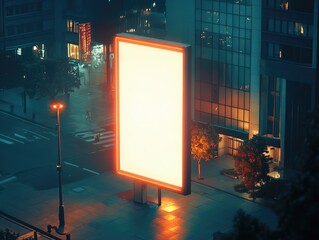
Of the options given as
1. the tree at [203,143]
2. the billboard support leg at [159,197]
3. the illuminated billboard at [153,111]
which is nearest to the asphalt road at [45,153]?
the tree at [203,143]

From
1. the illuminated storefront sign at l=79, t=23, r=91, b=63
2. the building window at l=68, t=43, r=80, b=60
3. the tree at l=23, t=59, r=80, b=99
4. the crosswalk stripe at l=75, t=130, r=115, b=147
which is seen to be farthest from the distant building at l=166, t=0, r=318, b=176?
the building window at l=68, t=43, r=80, b=60

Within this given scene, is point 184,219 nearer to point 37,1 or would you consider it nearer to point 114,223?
point 114,223

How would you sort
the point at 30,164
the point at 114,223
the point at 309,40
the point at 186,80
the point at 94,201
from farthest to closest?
the point at 30,164 → the point at 309,40 → the point at 94,201 → the point at 114,223 → the point at 186,80

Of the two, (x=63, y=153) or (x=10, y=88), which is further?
(x=10, y=88)

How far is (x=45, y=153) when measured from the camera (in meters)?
90.8

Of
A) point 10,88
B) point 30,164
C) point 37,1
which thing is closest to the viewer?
point 30,164

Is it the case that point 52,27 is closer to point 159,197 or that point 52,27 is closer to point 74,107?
point 74,107

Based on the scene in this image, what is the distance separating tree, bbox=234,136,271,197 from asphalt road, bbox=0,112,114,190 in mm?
15606

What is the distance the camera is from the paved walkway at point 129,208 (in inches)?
2724

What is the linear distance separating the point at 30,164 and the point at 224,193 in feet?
72.1

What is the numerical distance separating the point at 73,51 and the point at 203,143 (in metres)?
57.8

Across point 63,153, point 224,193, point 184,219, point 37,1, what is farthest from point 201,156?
point 37,1

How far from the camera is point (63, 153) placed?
91.0 meters

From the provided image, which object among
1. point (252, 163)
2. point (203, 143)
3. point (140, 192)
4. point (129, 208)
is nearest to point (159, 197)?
point (140, 192)
